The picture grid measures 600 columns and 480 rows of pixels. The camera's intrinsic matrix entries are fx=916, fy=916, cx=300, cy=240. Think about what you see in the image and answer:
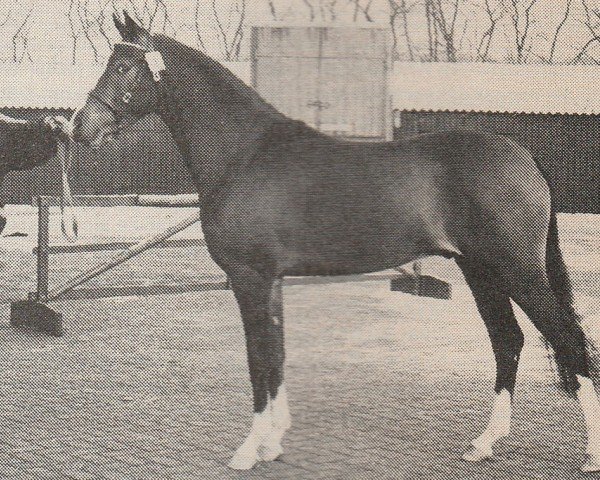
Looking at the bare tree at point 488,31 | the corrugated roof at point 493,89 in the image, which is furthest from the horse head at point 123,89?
the corrugated roof at point 493,89

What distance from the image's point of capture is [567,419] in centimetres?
518

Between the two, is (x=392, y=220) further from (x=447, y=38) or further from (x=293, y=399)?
(x=447, y=38)

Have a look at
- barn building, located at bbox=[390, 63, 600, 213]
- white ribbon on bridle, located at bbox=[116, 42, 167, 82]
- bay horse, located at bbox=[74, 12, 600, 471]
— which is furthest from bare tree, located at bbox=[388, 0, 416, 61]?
barn building, located at bbox=[390, 63, 600, 213]

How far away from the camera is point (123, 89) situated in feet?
13.9

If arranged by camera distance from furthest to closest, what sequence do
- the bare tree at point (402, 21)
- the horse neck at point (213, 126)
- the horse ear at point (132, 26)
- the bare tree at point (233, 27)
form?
the bare tree at point (233, 27), the bare tree at point (402, 21), the horse neck at point (213, 126), the horse ear at point (132, 26)

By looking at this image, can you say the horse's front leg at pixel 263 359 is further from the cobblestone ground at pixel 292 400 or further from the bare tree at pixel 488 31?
the bare tree at pixel 488 31

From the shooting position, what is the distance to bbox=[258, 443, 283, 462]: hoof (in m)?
4.34

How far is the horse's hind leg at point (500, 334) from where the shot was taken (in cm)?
461

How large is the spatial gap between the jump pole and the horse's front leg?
10.7ft

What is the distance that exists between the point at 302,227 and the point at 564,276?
137cm

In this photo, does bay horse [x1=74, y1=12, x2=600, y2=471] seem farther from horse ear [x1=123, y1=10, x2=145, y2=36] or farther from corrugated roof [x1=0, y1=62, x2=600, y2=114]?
corrugated roof [x1=0, y1=62, x2=600, y2=114]

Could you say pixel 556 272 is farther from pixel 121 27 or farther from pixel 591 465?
pixel 121 27

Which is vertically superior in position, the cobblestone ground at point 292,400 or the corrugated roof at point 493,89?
the corrugated roof at point 493,89

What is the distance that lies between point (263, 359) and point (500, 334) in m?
1.26
